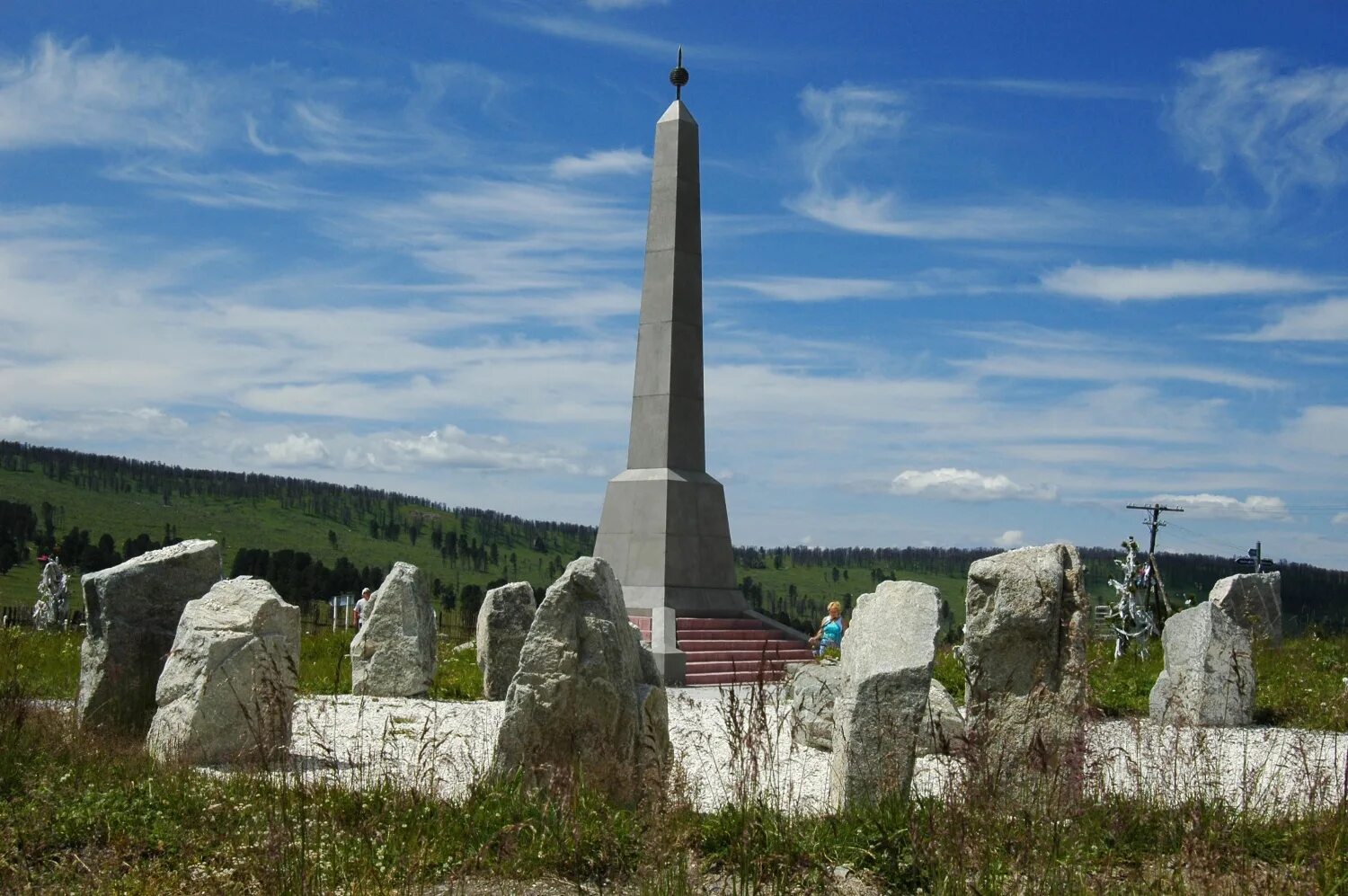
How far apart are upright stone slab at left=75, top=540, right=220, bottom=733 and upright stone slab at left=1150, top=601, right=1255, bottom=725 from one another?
34.8 ft

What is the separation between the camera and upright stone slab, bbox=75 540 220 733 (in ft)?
37.3

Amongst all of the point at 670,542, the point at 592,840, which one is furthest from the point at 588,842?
the point at 670,542

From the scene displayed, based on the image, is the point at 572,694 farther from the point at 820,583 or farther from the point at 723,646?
the point at 820,583

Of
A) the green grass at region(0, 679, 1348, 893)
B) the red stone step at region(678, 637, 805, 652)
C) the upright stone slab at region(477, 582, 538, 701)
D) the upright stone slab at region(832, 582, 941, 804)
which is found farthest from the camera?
the red stone step at region(678, 637, 805, 652)

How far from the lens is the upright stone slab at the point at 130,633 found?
37.3ft

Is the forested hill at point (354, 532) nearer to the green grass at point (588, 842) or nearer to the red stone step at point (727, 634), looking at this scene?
the red stone step at point (727, 634)

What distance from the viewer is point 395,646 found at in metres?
16.6

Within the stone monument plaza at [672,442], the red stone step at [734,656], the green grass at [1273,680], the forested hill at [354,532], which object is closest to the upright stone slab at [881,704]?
the green grass at [1273,680]

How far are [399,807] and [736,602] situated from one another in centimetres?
1684

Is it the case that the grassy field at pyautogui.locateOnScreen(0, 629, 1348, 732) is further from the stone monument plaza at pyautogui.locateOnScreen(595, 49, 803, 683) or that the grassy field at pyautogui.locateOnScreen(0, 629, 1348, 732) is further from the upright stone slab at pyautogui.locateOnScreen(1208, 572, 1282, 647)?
the stone monument plaza at pyautogui.locateOnScreen(595, 49, 803, 683)

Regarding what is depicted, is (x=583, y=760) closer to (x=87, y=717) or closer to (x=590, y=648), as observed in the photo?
(x=590, y=648)

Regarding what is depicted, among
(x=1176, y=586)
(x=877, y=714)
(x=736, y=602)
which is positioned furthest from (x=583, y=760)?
(x=1176, y=586)

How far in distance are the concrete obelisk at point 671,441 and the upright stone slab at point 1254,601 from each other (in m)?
8.98

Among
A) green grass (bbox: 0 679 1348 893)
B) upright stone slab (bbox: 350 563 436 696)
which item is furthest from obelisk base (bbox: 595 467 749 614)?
green grass (bbox: 0 679 1348 893)
